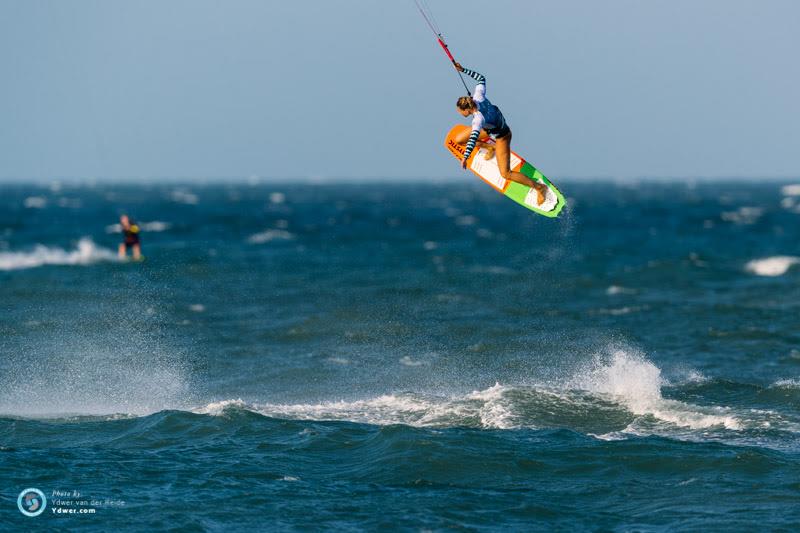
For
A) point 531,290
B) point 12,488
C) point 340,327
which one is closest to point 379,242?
point 531,290

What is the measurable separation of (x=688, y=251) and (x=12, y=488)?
42372 millimetres

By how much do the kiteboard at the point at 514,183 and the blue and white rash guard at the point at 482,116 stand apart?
2.58 metres

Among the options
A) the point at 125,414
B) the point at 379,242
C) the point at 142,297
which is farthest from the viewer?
the point at 379,242

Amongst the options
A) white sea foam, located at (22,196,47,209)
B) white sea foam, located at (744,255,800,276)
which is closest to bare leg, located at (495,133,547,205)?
white sea foam, located at (744,255,800,276)

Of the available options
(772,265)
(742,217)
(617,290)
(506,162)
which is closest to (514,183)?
(506,162)

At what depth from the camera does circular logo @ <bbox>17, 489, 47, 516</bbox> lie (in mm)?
13039

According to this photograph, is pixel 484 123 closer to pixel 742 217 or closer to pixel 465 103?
pixel 465 103

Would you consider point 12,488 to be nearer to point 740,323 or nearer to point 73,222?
point 740,323

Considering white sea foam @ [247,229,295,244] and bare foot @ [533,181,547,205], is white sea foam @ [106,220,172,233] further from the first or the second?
bare foot @ [533,181,547,205]

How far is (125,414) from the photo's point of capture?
18.5 metres

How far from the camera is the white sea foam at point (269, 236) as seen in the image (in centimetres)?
5817

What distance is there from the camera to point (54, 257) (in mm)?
49500

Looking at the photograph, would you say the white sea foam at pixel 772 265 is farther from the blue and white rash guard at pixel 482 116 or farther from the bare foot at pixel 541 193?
the blue and white rash guard at pixel 482 116

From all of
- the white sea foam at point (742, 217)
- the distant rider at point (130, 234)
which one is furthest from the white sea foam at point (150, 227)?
the white sea foam at point (742, 217)
